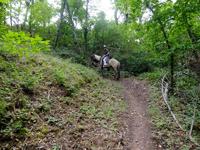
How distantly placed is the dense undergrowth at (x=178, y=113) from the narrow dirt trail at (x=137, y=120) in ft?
1.22

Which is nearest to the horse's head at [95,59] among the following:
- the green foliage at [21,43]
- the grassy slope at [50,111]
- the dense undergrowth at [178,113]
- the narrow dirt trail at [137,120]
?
the narrow dirt trail at [137,120]

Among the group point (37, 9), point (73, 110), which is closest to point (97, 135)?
point (73, 110)

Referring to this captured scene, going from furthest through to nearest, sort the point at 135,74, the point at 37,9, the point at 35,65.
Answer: the point at 135,74
the point at 37,9
the point at 35,65

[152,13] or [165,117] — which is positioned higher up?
[152,13]

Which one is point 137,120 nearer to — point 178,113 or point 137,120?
point 137,120

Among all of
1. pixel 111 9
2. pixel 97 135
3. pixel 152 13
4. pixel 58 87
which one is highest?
pixel 111 9

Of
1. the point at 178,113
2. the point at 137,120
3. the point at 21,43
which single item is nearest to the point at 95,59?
the point at 178,113

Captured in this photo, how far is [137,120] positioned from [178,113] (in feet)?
8.17

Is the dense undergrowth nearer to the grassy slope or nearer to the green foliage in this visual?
the grassy slope

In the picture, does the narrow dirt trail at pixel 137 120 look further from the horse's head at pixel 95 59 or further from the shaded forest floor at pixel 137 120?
the horse's head at pixel 95 59

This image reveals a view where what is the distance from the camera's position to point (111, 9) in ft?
144

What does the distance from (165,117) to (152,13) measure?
6.18 metres

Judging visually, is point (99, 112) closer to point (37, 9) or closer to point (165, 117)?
point (165, 117)

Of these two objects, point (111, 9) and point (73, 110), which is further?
point (111, 9)
